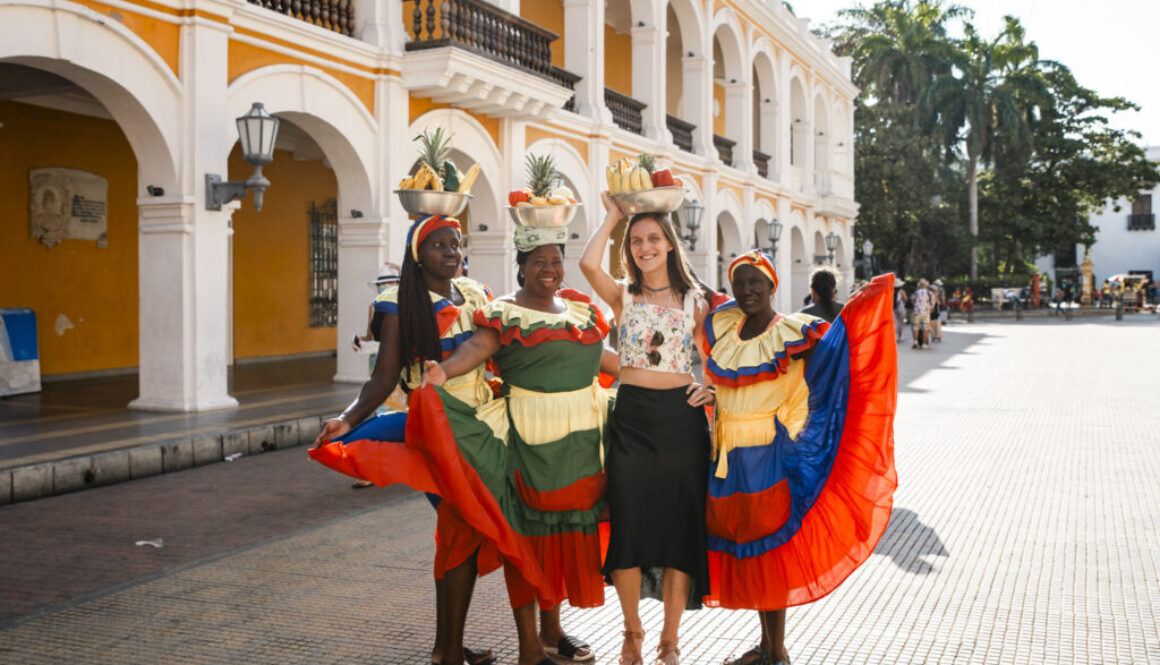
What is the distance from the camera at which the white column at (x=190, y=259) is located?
10.0 meters

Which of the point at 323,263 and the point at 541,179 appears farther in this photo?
the point at 323,263

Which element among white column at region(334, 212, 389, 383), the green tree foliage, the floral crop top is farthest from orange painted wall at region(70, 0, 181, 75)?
the green tree foliage

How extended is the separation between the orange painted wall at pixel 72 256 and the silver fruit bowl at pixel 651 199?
11.0m

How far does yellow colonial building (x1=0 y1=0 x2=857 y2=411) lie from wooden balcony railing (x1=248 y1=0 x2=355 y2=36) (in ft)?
0.10

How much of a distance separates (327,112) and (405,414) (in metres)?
8.81

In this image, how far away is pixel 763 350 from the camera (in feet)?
12.8

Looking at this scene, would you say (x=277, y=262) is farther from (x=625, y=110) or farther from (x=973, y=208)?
(x=973, y=208)

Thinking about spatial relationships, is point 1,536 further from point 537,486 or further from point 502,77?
point 502,77

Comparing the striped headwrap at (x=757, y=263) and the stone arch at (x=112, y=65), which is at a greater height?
the stone arch at (x=112, y=65)

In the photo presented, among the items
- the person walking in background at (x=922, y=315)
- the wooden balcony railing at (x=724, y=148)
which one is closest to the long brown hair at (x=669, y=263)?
the wooden balcony railing at (x=724, y=148)

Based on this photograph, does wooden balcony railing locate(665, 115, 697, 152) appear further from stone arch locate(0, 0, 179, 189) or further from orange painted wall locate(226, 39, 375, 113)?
stone arch locate(0, 0, 179, 189)

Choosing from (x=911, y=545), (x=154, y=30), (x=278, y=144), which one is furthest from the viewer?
(x=278, y=144)

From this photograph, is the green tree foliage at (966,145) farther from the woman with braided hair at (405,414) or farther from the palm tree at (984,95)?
the woman with braided hair at (405,414)

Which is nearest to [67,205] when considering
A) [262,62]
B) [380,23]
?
[262,62]
